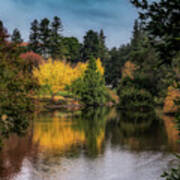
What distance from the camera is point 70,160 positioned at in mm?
15648

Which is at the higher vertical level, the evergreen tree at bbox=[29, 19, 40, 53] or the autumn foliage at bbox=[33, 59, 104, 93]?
the evergreen tree at bbox=[29, 19, 40, 53]

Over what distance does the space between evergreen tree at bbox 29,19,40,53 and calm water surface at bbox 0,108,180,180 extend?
48.5 meters

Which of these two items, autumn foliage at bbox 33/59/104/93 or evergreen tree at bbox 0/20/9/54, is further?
autumn foliage at bbox 33/59/104/93

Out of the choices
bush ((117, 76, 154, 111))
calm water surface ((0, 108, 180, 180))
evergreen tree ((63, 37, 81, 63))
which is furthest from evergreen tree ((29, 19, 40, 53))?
calm water surface ((0, 108, 180, 180))

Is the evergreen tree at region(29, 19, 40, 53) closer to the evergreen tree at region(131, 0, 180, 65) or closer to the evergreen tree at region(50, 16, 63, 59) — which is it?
the evergreen tree at region(50, 16, 63, 59)

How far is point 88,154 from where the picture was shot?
56.2 ft

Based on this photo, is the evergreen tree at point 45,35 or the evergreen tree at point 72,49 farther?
the evergreen tree at point 72,49

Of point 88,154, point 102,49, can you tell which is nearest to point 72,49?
point 102,49

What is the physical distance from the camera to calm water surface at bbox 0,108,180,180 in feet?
43.6

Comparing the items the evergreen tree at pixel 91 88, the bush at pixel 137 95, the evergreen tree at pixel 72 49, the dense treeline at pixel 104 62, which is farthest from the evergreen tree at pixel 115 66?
the bush at pixel 137 95

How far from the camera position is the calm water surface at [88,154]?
13.3 metres

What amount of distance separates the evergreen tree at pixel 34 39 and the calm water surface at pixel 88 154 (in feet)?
159

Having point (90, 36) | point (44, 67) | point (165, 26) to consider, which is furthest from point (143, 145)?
point (90, 36)

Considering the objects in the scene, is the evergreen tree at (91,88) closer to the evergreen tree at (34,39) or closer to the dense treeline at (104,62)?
the dense treeline at (104,62)
